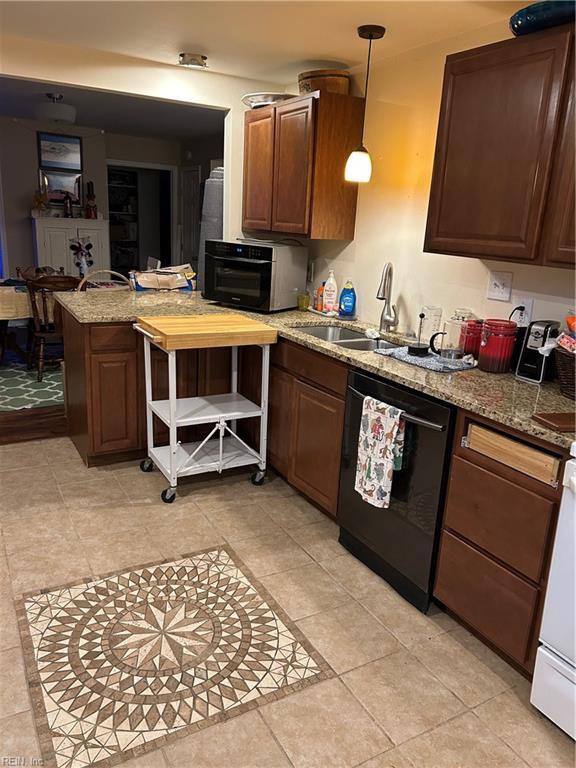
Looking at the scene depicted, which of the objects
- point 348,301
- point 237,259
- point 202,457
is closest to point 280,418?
point 202,457

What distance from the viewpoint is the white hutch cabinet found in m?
6.89

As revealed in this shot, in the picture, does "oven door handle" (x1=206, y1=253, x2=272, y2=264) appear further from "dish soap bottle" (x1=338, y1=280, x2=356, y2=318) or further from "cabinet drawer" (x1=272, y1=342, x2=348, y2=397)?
"cabinet drawer" (x1=272, y1=342, x2=348, y2=397)

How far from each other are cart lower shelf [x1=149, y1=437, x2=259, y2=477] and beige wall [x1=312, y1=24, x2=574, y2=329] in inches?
42.1

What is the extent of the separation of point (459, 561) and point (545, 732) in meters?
0.55

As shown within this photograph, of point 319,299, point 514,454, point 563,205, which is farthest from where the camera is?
point 319,299

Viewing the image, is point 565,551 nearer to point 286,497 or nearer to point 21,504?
point 286,497

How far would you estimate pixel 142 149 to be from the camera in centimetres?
783

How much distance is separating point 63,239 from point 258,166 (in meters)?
4.26

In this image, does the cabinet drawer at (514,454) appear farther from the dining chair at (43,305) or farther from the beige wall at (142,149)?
the beige wall at (142,149)

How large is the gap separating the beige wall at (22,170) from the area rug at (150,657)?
5.83 metres

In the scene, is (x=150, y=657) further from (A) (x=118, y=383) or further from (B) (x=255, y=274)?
(B) (x=255, y=274)

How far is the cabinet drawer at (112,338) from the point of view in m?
3.15

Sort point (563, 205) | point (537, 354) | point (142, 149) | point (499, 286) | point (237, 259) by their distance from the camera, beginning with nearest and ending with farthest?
1. point (563, 205)
2. point (537, 354)
3. point (499, 286)
4. point (237, 259)
5. point (142, 149)

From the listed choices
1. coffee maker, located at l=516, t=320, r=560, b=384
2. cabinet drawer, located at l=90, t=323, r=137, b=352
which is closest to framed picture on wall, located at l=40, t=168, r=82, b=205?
cabinet drawer, located at l=90, t=323, r=137, b=352
